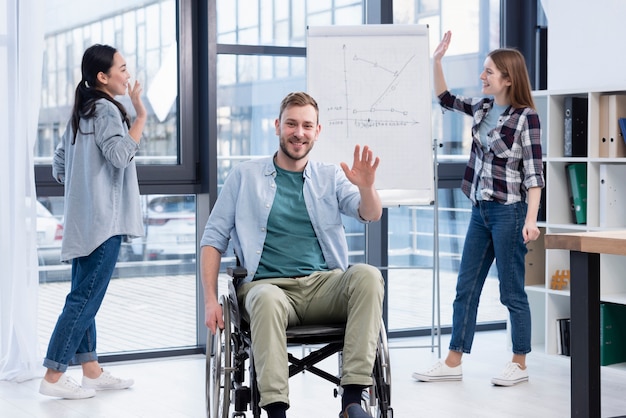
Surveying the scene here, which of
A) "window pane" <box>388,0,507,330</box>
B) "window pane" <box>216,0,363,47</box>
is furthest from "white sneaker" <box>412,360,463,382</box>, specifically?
"window pane" <box>216,0,363,47</box>

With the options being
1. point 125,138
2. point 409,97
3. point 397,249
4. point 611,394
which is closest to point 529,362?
point 611,394

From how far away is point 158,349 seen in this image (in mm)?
4504

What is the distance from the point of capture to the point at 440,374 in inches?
155

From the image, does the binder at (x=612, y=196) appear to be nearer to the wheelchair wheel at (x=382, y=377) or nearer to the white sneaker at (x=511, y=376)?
the white sneaker at (x=511, y=376)

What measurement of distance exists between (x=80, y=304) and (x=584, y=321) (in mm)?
1933

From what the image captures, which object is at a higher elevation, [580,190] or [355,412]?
[580,190]

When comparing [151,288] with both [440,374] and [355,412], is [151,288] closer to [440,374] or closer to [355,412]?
[440,374]

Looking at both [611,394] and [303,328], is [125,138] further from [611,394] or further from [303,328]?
[611,394]

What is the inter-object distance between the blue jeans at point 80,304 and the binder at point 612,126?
216 cm

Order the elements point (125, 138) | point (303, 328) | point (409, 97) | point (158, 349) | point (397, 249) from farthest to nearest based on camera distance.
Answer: point (397, 249) < point (158, 349) < point (409, 97) < point (125, 138) < point (303, 328)

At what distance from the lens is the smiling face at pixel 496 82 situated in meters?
3.82

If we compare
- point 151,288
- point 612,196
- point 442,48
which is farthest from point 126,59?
point 612,196

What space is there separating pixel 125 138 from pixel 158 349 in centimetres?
133

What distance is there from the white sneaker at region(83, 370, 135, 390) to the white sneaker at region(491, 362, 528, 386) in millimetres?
1515
